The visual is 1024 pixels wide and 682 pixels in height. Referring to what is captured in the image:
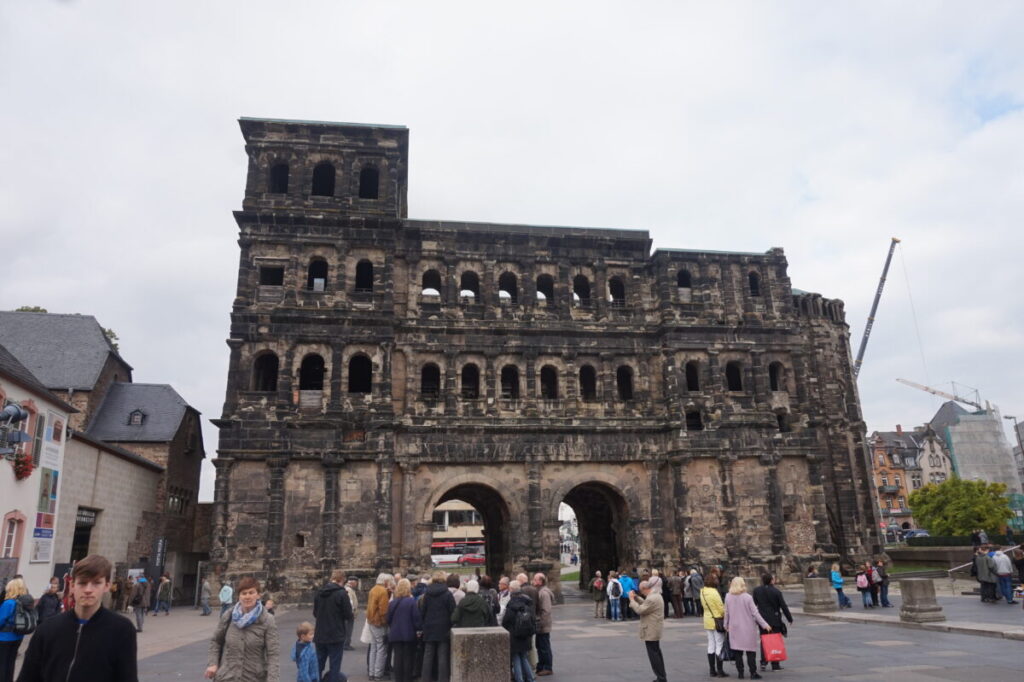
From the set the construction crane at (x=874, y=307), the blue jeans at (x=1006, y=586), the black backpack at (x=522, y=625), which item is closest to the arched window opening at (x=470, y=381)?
the blue jeans at (x=1006, y=586)

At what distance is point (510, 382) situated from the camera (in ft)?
106

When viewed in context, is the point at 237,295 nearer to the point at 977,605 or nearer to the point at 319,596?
the point at 319,596

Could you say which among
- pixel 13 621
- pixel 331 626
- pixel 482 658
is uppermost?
pixel 13 621

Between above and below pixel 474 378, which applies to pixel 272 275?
above

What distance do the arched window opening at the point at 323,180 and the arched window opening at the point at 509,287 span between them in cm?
915

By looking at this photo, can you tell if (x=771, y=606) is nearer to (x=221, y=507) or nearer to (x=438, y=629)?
(x=438, y=629)

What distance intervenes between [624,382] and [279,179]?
19.0 metres

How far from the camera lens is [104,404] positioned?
121 ft

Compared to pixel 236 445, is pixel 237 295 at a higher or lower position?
higher

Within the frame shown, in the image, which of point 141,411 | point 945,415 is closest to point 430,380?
point 141,411

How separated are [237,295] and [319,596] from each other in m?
21.4

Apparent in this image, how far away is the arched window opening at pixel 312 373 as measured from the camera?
102 ft

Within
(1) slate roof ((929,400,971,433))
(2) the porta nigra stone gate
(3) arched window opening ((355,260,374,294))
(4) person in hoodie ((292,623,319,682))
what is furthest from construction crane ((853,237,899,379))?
(4) person in hoodie ((292,623,319,682))

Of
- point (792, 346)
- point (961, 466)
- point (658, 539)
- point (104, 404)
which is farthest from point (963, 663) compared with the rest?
point (961, 466)
